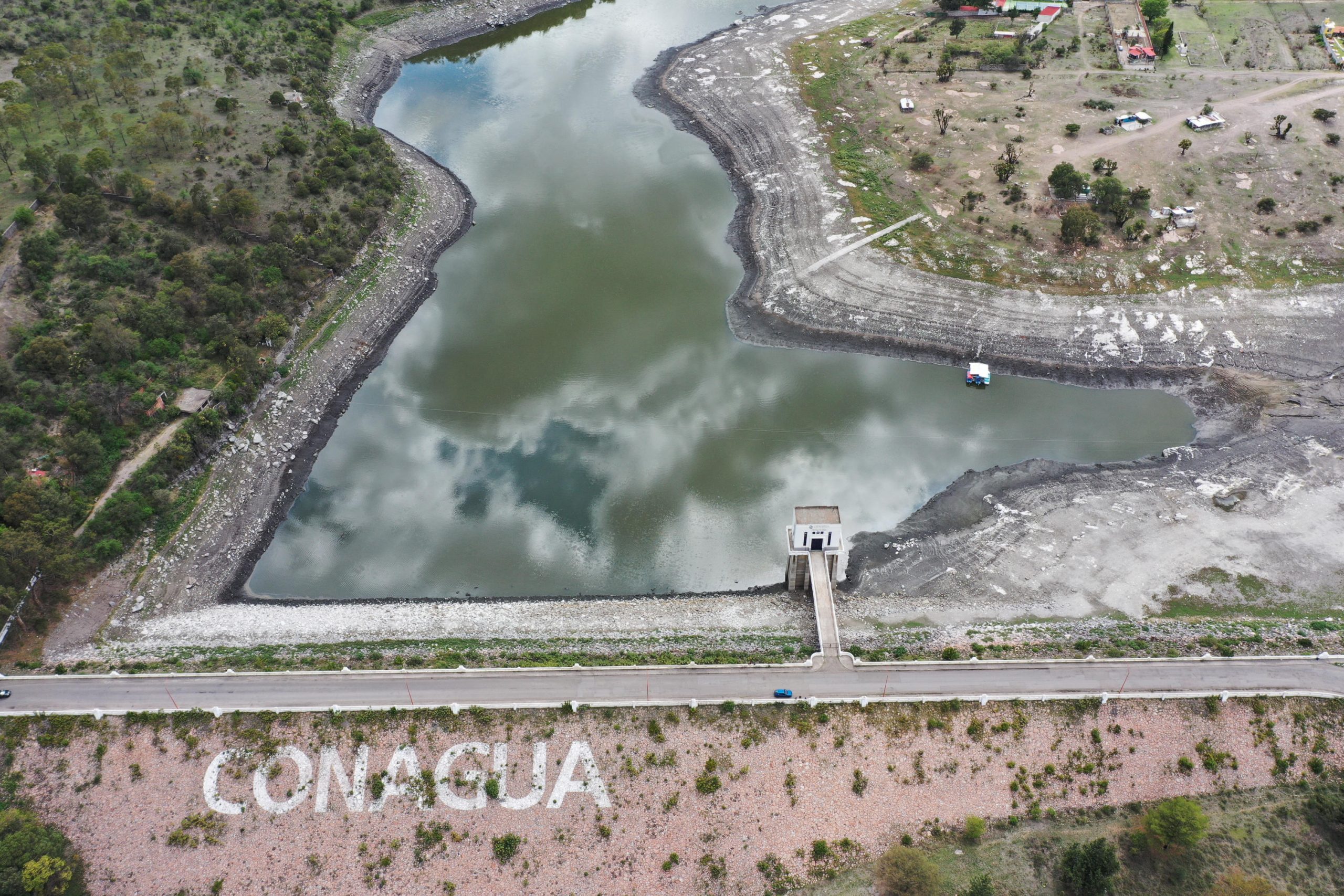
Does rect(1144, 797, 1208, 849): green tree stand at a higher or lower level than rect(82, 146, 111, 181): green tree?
lower

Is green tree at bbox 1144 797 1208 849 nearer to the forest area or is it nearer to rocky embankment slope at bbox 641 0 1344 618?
rocky embankment slope at bbox 641 0 1344 618

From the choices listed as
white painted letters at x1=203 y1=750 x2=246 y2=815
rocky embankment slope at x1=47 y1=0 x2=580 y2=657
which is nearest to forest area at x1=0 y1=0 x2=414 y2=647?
rocky embankment slope at x1=47 y1=0 x2=580 y2=657

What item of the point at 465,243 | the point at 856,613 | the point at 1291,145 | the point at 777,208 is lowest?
the point at 856,613

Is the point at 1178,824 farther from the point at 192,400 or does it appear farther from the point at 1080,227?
the point at 192,400

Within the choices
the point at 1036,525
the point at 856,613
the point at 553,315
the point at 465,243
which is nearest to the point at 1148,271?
the point at 1036,525

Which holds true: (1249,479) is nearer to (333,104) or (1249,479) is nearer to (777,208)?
(777,208)

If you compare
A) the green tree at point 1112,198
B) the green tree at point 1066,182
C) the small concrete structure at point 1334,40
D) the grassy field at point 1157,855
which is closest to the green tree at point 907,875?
the grassy field at point 1157,855
